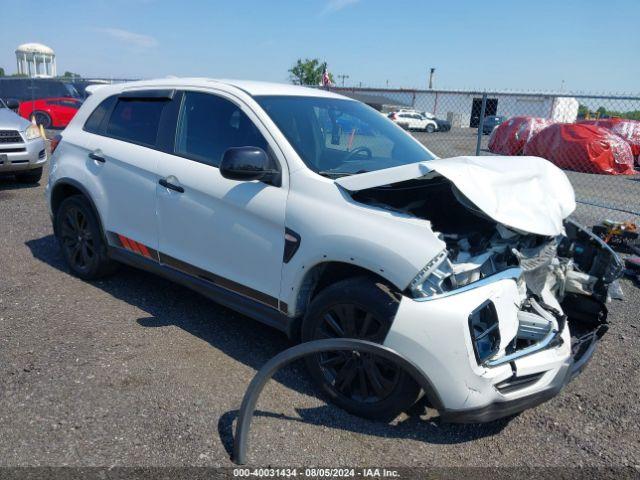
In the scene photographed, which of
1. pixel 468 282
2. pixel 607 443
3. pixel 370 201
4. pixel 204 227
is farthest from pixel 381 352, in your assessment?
pixel 204 227

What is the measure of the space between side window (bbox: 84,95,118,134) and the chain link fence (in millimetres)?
4584

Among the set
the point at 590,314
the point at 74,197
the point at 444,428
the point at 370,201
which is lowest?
the point at 444,428

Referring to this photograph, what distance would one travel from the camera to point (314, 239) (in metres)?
3.13

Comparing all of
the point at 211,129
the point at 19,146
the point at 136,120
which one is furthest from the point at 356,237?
the point at 19,146

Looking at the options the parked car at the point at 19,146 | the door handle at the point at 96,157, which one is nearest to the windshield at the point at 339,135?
the door handle at the point at 96,157

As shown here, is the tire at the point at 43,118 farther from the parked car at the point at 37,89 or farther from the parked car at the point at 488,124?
the parked car at the point at 488,124

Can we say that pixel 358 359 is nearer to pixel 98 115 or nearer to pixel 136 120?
pixel 136 120

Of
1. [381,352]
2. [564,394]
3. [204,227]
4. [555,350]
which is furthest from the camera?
[204,227]

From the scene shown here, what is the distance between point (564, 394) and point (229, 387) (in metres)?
2.09

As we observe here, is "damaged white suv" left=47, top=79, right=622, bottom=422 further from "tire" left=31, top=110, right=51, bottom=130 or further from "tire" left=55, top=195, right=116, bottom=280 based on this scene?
"tire" left=31, top=110, right=51, bottom=130

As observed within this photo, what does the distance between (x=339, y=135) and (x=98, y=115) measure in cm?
223

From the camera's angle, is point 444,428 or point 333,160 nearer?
point 444,428

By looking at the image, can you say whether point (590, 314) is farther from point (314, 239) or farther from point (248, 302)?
point (248, 302)

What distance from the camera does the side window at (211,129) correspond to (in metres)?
3.67
